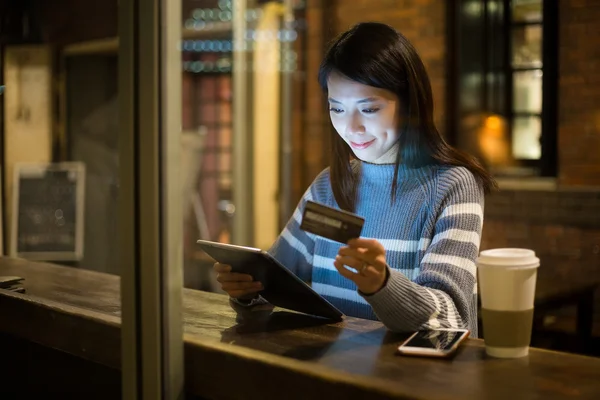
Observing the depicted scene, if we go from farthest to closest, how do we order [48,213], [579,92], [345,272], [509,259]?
[48,213], [579,92], [345,272], [509,259]

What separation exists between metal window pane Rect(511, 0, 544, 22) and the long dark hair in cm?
268

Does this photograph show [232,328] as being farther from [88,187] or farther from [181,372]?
[88,187]

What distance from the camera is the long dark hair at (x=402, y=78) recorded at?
1568 millimetres

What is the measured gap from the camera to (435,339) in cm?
127

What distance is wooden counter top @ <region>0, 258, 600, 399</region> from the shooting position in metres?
1.04

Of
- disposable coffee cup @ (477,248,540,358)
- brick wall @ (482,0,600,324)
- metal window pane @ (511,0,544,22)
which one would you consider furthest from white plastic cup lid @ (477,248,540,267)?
metal window pane @ (511,0,544,22)

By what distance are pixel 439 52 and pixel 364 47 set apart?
2752mm

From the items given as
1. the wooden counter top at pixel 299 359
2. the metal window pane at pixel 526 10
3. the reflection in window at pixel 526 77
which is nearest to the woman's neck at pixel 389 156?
the wooden counter top at pixel 299 359

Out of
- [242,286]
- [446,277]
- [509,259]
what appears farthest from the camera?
[242,286]

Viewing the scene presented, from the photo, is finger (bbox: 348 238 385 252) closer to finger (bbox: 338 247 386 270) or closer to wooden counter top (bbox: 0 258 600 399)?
finger (bbox: 338 247 386 270)

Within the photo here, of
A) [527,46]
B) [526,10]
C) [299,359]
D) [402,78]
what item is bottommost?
[299,359]

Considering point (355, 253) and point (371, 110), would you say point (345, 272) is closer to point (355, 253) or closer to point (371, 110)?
point (355, 253)

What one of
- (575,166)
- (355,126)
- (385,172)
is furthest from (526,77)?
(355,126)

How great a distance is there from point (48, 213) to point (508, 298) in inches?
170
